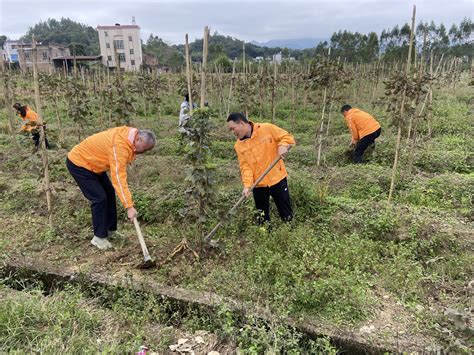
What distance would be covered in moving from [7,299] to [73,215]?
2.38m

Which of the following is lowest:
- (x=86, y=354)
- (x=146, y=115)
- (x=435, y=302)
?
(x=435, y=302)

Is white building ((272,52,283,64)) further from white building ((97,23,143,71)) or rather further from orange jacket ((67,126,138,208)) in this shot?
white building ((97,23,143,71))

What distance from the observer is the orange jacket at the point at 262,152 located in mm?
4082

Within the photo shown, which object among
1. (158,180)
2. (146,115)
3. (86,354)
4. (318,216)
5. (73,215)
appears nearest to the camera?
(86,354)

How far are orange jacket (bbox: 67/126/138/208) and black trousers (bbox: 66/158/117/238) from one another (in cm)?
10

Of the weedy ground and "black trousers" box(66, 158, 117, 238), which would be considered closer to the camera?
the weedy ground

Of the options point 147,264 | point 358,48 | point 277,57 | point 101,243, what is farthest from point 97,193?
point 358,48

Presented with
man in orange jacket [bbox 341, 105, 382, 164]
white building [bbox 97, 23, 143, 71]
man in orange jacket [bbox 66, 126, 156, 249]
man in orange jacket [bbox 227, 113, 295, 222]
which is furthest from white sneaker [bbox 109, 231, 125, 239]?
white building [bbox 97, 23, 143, 71]

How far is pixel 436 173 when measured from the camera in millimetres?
6613

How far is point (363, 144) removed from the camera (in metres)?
7.11

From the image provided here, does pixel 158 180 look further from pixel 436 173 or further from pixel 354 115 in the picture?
pixel 436 173

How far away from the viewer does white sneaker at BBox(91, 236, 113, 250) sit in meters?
4.19

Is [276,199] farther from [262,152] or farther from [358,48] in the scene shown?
[358,48]

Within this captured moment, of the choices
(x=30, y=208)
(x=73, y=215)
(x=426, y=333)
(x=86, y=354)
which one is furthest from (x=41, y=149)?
(x=426, y=333)
